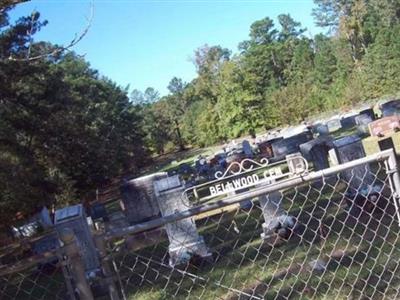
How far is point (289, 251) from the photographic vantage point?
28.5 ft

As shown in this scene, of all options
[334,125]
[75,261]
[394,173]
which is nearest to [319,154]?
[394,173]

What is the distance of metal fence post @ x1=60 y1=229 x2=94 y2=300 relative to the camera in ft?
9.32

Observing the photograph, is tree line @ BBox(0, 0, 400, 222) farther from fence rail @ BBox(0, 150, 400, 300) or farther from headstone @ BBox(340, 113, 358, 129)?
headstone @ BBox(340, 113, 358, 129)

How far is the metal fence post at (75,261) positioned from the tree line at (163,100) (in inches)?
70.5

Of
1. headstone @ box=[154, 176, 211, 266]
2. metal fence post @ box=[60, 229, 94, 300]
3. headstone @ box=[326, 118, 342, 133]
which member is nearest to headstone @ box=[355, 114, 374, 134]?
headstone @ box=[326, 118, 342, 133]

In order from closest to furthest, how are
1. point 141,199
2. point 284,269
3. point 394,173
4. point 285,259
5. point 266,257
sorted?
point 394,173
point 284,269
point 285,259
point 266,257
point 141,199

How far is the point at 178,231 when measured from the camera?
10711 mm

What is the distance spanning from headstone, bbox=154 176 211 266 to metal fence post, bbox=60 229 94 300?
611 cm

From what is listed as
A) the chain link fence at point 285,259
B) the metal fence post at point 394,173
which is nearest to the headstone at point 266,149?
the chain link fence at point 285,259

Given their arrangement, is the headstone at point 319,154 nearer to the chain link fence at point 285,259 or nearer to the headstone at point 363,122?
the chain link fence at point 285,259

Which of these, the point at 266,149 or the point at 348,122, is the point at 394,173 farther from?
the point at 348,122

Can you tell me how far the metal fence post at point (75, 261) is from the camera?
112 inches

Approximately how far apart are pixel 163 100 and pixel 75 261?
3505 inches

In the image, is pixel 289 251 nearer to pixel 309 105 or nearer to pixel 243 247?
pixel 243 247
